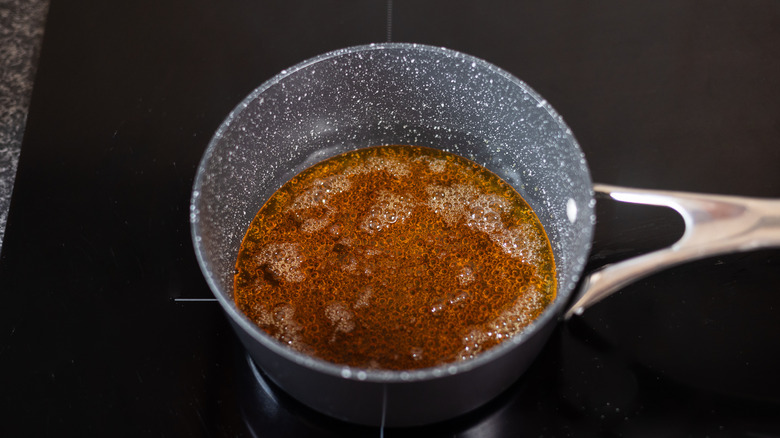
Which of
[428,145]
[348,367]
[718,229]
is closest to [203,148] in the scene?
[428,145]

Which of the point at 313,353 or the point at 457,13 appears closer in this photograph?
the point at 313,353

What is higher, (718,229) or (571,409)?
(718,229)

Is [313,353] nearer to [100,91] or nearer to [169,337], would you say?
[169,337]

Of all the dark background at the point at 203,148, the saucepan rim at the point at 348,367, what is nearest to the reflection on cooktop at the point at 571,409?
the dark background at the point at 203,148

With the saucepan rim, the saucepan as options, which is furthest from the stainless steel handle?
the saucepan rim

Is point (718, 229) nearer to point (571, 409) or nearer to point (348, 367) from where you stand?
point (571, 409)

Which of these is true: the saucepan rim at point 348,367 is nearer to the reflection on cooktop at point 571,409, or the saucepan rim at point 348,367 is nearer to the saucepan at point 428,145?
the saucepan at point 428,145

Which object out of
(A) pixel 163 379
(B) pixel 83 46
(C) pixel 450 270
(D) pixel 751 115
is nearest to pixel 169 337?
(A) pixel 163 379
